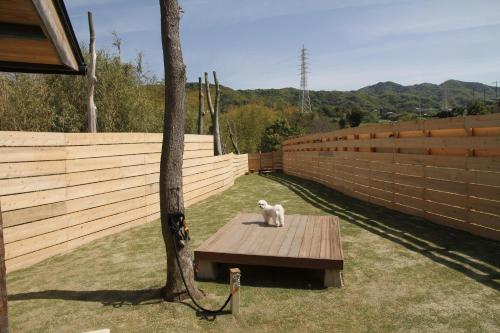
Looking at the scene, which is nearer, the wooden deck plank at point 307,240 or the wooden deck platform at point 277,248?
the wooden deck platform at point 277,248

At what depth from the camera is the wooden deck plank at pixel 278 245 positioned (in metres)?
4.50

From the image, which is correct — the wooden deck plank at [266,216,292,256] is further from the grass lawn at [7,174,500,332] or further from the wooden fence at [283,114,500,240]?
the wooden fence at [283,114,500,240]

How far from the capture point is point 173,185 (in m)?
4.16

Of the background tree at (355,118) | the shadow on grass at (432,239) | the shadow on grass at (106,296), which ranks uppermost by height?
the background tree at (355,118)

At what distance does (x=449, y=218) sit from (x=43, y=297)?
6597 mm

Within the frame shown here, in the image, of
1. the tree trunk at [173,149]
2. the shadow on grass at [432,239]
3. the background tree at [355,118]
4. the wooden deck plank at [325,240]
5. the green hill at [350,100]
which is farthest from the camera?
the green hill at [350,100]

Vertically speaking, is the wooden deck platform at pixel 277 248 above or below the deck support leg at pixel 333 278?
above

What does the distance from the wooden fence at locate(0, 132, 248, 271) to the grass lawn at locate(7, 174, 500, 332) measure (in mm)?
385

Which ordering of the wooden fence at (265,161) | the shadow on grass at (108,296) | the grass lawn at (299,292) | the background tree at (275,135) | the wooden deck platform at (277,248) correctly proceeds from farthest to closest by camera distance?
the background tree at (275,135)
the wooden fence at (265,161)
the wooden deck platform at (277,248)
the shadow on grass at (108,296)
the grass lawn at (299,292)

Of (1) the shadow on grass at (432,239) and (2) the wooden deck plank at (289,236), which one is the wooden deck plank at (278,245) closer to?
(2) the wooden deck plank at (289,236)

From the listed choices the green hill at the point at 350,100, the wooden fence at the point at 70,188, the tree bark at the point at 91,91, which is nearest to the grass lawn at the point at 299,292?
the wooden fence at the point at 70,188

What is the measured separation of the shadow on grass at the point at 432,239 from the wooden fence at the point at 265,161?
661 inches

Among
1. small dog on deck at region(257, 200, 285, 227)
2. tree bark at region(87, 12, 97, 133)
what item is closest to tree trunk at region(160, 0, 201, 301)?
small dog on deck at region(257, 200, 285, 227)

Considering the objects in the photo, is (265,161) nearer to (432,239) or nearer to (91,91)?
(91,91)
